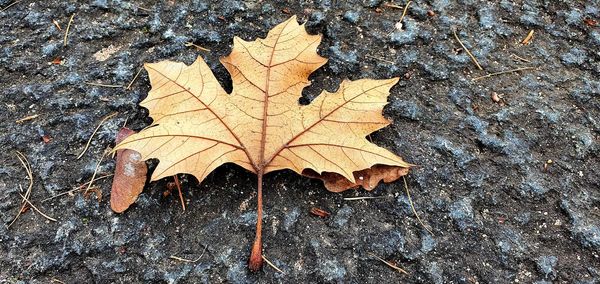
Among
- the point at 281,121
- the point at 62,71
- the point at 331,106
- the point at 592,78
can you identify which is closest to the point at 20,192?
the point at 62,71

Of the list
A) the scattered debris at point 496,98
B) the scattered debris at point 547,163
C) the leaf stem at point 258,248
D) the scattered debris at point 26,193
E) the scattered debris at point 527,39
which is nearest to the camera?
the leaf stem at point 258,248

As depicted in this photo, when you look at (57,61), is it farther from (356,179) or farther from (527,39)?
(527,39)

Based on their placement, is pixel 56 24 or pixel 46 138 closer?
pixel 46 138

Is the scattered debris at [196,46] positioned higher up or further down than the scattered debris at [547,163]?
higher up

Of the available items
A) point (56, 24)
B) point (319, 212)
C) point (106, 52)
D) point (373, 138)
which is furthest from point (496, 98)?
point (56, 24)

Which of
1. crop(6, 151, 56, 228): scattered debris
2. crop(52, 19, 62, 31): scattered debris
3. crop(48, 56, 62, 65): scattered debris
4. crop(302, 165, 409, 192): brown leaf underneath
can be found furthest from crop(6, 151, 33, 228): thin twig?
crop(302, 165, 409, 192): brown leaf underneath

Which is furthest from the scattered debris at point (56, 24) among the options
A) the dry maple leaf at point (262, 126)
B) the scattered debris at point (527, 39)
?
the scattered debris at point (527, 39)

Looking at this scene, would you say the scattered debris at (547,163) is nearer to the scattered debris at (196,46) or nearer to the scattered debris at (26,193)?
the scattered debris at (196,46)
